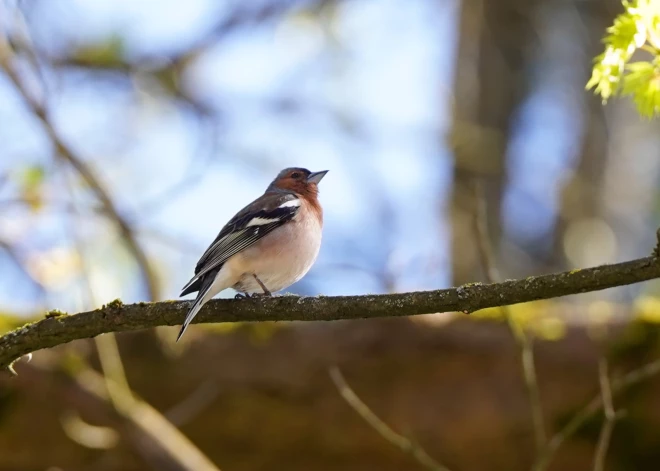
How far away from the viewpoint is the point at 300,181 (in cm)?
670

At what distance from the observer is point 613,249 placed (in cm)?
1201

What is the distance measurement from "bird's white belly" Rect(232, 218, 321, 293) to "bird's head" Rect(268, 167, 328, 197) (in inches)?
42.6

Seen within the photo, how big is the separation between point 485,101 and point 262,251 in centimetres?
813

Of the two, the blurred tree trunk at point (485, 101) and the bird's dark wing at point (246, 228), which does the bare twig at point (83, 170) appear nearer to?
the bird's dark wing at point (246, 228)

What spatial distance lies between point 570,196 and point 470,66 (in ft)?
8.35

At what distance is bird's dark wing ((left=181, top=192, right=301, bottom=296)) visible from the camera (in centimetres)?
505

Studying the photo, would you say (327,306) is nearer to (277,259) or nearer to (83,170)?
(277,259)

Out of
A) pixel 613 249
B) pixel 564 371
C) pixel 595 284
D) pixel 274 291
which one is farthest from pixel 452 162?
pixel 595 284

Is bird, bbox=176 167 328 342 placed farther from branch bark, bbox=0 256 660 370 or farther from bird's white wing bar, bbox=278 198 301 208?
branch bark, bbox=0 256 660 370

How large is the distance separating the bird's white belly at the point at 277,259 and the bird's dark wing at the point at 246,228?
7 centimetres

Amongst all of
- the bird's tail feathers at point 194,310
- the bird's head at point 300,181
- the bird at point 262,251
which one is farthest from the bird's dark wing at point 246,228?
the bird's tail feathers at point 194,310

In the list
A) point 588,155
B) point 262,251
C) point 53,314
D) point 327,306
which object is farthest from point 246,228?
point 588,155

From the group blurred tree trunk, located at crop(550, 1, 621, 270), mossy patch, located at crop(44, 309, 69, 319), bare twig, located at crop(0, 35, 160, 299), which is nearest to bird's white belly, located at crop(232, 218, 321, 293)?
mossy patch, located at crop(44, 309, 69, 319)

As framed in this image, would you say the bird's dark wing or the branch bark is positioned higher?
the bird's dark wing
